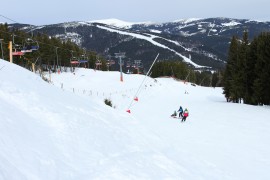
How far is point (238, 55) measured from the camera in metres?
50.2

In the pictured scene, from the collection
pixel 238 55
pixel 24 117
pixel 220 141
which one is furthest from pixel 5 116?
pixel 238 55

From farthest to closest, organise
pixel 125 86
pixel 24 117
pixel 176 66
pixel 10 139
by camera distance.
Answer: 1. pixel 176 66
2. pixel 125 86
3. pixel 24 117
4. pixel 10 139

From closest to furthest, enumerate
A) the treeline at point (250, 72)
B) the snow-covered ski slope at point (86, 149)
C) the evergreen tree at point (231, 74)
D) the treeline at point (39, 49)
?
1. the snow-covered ski slope at point (86, 149)
2. the treeline at point (250, 72)
3. the evergreen tree at point (231, 74)
4. the treeline at point (39, 49)


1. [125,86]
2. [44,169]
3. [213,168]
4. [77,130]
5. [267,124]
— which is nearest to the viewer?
[44,169]

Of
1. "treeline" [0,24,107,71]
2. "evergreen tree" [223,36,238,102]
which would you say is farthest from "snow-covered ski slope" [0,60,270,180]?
"treeline" [0,24,107,71]

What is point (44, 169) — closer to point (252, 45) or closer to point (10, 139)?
point (10, 139)

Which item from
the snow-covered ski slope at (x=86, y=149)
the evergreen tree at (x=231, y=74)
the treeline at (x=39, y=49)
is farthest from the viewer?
the treeline at (x=39, y=49)

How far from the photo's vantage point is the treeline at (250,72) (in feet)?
144

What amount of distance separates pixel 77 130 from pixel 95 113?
3.01 meters

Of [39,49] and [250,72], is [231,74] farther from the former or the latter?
[39,49]

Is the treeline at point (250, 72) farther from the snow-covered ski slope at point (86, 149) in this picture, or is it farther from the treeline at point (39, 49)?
the snow-covered ski slope at point (86, 149)

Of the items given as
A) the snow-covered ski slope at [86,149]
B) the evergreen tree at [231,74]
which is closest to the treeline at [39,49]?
the evergreen tree at [231,74]

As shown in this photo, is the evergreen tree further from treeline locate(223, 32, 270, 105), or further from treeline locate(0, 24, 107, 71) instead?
treeline locate(0, 24, 107, 71)

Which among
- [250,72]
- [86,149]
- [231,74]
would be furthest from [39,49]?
[86,149]
